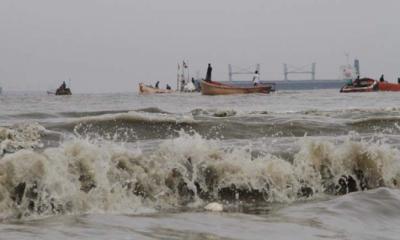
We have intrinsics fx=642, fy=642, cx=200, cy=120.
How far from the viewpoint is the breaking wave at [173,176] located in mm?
5234

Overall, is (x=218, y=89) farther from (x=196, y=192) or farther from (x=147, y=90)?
(x=196, y=192)

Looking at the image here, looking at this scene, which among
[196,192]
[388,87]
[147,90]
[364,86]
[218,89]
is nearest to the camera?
[196,192]

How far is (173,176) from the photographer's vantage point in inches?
244

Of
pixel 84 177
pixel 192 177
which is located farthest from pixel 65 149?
pixel 192 177

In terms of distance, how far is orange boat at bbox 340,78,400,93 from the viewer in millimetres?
49650

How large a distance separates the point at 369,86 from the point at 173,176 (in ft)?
149

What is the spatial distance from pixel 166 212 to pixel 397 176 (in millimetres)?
2963

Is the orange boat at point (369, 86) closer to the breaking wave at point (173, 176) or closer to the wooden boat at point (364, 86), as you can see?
the wooden boat at point (364, 86)

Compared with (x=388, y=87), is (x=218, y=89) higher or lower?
higher

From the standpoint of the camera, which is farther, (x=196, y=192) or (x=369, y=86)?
(x=369, y=86)

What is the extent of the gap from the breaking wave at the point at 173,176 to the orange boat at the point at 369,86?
43.8 metres

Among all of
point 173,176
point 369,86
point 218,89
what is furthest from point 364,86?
point 173,176

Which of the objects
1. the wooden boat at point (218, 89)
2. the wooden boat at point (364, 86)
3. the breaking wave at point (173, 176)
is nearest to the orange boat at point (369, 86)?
A: the wooden boat at point (364, 86)

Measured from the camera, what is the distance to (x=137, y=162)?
20.5ft
